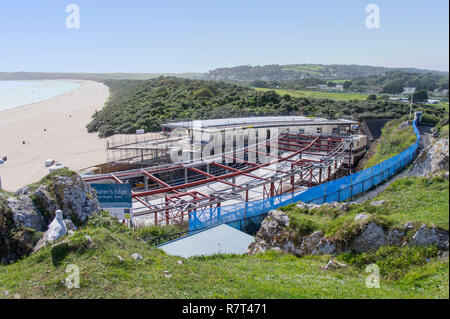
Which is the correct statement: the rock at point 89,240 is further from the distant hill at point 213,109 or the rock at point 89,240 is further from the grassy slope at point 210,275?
the distant hill at point 213,109

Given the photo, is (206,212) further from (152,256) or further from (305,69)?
(305,69)

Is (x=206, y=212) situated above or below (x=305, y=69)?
below

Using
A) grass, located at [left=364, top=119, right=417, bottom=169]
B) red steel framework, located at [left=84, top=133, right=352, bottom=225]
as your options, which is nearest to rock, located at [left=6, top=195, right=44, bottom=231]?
red steel framework, located at [left=84, top=133, right=352, bottom=225]

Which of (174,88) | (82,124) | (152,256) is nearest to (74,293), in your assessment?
(152,256)

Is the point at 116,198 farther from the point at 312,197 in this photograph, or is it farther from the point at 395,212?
the point at 395,212

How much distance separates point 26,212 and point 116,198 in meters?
3.30

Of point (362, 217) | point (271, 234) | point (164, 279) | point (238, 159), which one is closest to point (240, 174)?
point (238, 159)

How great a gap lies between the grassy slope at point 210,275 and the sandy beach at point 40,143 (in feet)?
64.9

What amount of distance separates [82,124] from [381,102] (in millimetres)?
51500

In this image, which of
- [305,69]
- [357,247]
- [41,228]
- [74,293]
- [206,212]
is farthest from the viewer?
[305,69]

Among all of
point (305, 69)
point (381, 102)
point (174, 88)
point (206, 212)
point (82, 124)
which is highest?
point (305, 69)

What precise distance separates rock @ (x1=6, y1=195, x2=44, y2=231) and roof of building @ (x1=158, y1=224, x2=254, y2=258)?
3.88m

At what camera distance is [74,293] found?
6.09 metres

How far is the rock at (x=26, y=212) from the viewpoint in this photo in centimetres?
956
